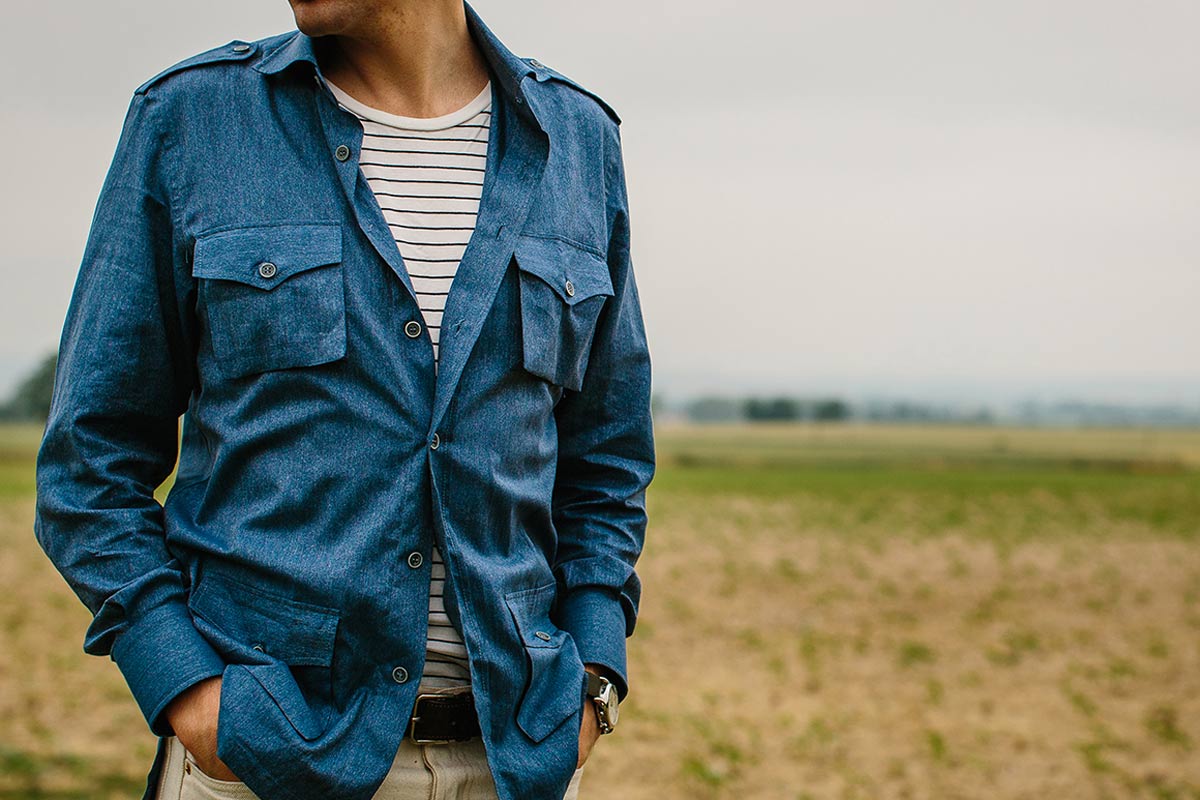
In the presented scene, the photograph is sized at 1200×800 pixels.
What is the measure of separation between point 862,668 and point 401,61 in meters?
10.4

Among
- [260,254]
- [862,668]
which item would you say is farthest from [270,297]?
[862,668]

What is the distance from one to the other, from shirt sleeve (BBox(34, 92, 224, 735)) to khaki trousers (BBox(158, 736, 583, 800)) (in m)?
0.09

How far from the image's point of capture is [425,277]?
1.79 metres

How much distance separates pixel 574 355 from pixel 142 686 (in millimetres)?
799

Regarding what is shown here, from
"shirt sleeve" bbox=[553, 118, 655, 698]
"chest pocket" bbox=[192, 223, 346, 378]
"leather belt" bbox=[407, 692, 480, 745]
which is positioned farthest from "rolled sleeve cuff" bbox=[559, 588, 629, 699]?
"chest pocket" bbox=[192, 223, 346, 378]

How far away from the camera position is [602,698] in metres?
1.94

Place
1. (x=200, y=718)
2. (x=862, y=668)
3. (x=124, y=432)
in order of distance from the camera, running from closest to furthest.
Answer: (x=200, y=718) < (x=124, y=432) < (x=862, y=668)

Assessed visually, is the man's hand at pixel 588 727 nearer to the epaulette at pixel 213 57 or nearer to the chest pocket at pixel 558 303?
the chest pocket at pixel 558 303

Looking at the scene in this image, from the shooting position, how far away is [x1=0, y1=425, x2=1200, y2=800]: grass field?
24.9 ft

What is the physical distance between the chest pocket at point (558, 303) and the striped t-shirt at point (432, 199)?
110 mm

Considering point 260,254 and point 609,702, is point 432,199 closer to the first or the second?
point 260,254

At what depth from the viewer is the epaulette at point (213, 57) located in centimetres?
180

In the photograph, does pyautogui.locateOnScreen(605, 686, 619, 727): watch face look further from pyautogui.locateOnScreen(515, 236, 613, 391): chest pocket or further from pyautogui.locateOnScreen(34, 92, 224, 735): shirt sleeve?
pyautogui.locateOnScreen(34, 92, 224, 735): shirt sleeve

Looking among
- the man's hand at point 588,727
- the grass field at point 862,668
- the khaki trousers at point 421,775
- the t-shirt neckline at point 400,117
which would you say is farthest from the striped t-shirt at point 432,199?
the grass field at point 862,668
